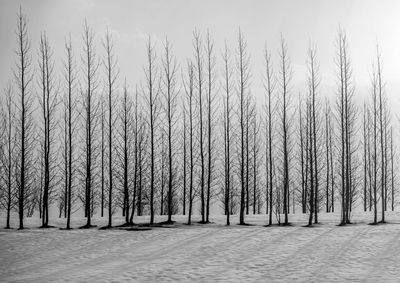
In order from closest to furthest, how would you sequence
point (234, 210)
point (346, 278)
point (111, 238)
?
point (346, 278), point (111, 238), point (234, 210)

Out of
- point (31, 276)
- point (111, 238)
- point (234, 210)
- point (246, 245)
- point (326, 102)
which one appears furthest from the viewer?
point (234, 210)

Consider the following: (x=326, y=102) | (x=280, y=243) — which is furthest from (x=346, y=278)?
(x=326, y=102)

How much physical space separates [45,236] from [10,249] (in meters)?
2.41

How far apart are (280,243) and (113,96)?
1218 centimetres

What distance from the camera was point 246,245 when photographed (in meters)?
13.4

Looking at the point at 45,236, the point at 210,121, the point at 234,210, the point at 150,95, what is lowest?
the point at 234,210

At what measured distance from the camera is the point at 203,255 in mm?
11992

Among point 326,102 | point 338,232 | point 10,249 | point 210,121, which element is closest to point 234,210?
point 326,102

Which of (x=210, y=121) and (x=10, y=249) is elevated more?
(x=210, y=121)

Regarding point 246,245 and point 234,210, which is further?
point 234,210

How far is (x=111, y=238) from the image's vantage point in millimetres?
15445

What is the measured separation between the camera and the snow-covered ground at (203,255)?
376 inches

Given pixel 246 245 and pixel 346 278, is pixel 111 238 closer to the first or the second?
pixel 246 245

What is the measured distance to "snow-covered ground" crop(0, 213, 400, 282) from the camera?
9539 millimetres
